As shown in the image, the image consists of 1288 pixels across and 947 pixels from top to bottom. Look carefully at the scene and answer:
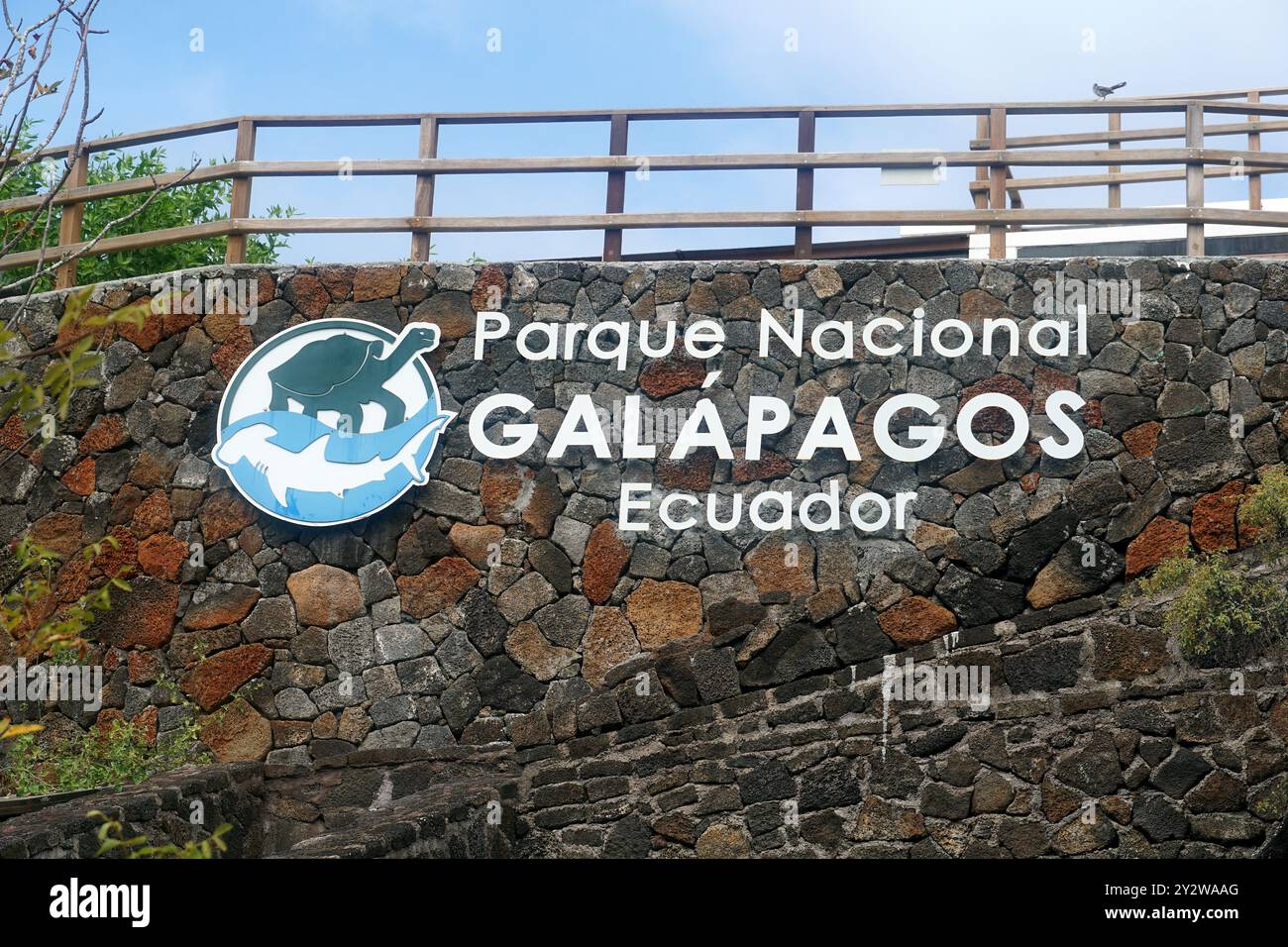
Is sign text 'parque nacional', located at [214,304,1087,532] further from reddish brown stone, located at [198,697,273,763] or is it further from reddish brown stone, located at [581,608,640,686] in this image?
reddish brown stone, located at [198,697,273,763]

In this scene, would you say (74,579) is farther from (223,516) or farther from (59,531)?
(223,516)

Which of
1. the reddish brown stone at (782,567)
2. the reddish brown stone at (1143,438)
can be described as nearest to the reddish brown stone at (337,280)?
the reddish brown stone at (782,567)

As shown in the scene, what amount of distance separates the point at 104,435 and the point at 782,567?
205 inches

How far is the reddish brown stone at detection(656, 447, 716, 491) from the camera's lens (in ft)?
33.3

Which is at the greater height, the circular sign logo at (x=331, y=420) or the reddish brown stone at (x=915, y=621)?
the circular sign logo at (x=331, y=420)

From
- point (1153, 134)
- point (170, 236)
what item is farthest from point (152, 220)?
point (1153, 134)

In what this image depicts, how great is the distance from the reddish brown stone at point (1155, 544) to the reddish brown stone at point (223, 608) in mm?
5927

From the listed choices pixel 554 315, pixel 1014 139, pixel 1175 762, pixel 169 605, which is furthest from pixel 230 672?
pixel 1014 139

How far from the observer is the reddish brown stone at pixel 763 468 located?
33.0 ft

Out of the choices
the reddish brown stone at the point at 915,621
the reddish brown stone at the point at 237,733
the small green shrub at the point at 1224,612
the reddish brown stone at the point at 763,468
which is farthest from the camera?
the reddish brown stone at the point at 237,733

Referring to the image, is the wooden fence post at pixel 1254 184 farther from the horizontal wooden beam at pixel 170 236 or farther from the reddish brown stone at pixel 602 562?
the horizontal wooden beam at pixel 170 236

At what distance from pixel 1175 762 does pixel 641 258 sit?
6.58 metres

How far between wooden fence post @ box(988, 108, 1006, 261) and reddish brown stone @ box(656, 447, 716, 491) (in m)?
2.60
